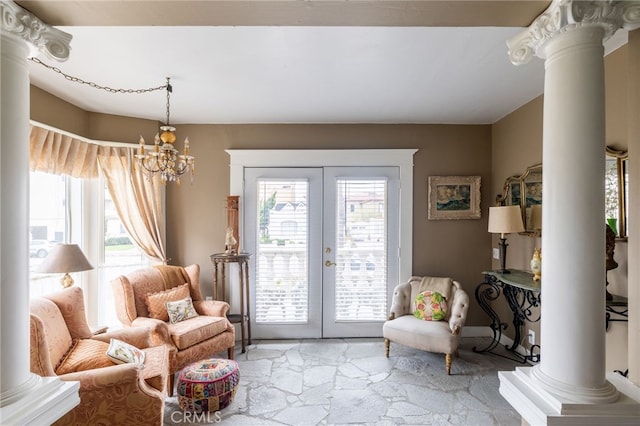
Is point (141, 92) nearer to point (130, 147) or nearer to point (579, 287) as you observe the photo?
point (130, 147)

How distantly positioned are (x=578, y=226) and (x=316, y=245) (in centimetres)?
276

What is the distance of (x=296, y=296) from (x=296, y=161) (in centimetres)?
166

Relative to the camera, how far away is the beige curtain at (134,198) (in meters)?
3.42

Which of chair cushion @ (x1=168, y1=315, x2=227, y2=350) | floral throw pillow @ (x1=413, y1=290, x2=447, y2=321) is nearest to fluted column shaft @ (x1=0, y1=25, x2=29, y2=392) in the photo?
chair cushion @ (x1=168, y1=315, x2=227, y2=350)

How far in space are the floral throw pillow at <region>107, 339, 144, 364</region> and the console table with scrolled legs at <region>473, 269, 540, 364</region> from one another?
304 cm

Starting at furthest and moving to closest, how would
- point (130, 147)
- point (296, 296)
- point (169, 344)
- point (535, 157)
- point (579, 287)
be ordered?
1. point (296, 296)
2. point (130, 147)
3. point (535, 157)
4. point (169, 344)
5. point (579, 287)

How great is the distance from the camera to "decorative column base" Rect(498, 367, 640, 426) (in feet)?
Result: 3.74

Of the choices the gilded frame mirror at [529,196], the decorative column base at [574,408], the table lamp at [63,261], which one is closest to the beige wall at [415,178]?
the gilded frame mirror at [529,196]

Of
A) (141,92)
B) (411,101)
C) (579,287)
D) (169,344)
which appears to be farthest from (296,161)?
(579,287)

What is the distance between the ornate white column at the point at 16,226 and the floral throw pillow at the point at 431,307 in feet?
9.82

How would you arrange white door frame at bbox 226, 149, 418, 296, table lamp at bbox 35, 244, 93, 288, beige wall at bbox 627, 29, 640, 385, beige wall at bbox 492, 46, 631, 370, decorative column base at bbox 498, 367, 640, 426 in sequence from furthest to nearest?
1. white door frame at bbox 226, 149, 418, 296
2. table lamp at bbox 35, 244, 93, 288
3. beige wall at bbox 492, 46, 631, 370
4. beige wall at bbox 627, 29, 640, 385
5. decorative column base at bbox 498, 367, 640, 426

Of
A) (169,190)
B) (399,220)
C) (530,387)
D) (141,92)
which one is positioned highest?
(141,92)

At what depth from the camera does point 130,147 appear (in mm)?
3494

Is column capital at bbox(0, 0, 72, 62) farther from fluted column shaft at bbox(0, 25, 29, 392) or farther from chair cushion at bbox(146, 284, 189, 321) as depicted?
chair cushion at bbox(146, 284, 189, 321)
